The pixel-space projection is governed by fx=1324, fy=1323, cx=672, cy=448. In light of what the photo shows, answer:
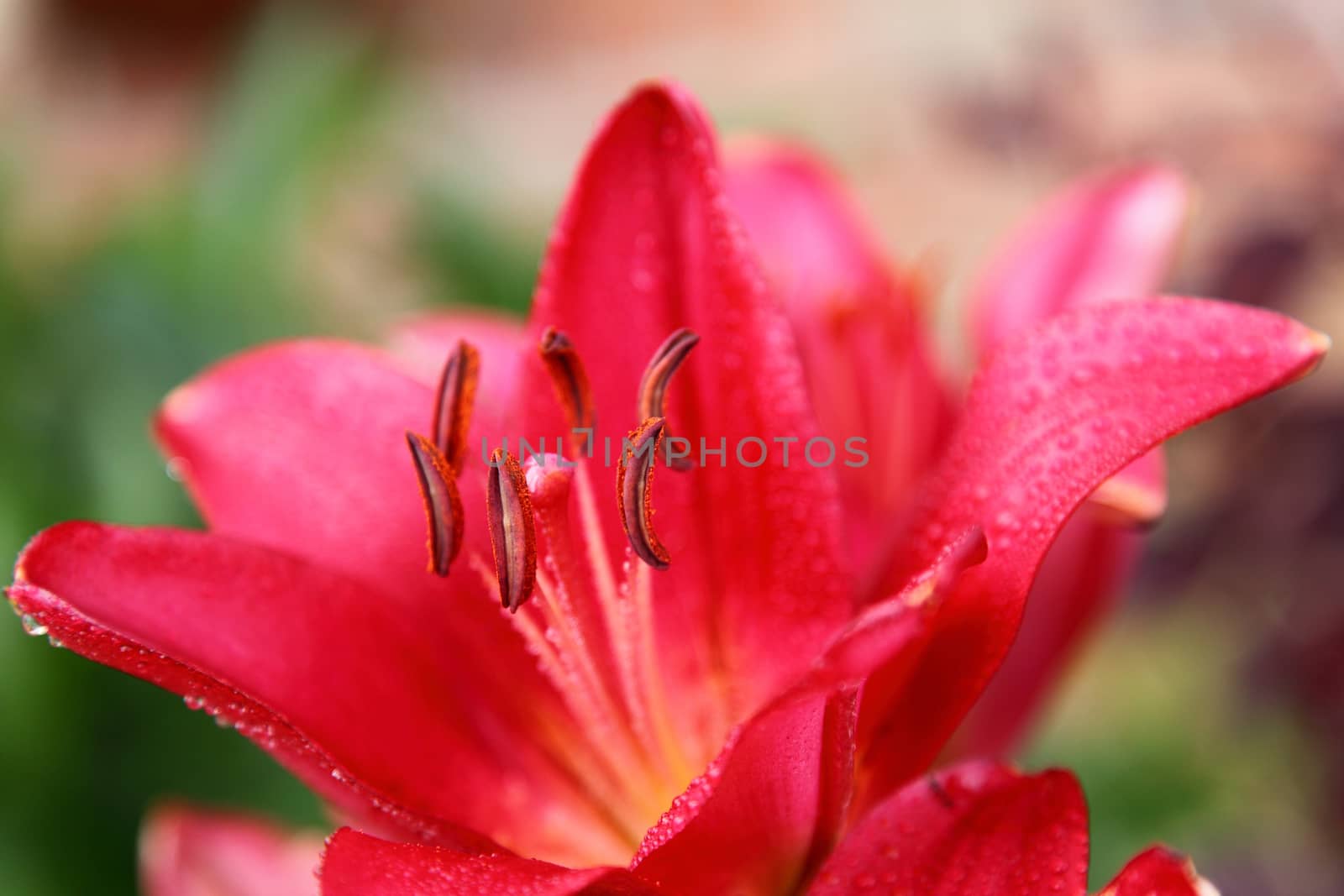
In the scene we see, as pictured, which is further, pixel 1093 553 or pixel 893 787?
pixel 1093 553

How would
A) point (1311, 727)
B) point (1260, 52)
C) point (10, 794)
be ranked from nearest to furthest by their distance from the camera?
point (10, 794), point (1311, 727), point (1260, 52)


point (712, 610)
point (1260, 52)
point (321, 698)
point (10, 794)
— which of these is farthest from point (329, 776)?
point (1260, 52)

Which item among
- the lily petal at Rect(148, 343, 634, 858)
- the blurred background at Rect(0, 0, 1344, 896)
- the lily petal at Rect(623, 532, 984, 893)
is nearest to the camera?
the lily petal at Rect(623, 532, 984, 893)

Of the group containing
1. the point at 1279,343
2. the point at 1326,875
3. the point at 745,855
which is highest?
the point at 1279,343

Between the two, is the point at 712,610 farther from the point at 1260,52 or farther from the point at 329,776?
the point at 1260,52

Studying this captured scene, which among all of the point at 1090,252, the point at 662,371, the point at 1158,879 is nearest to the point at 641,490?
the point at 662,371

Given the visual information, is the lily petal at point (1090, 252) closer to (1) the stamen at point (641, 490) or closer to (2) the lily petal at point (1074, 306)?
(2) the lily petal at point (1074, 306)

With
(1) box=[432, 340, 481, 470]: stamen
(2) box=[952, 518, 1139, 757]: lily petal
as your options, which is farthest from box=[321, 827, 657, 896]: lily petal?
(2) box=[952, 518, 1139, 757]: lily petal

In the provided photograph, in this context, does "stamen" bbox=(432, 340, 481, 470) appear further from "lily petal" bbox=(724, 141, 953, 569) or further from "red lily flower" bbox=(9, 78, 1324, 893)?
"lily petal" bbox=(724, 141, 953, 569)
